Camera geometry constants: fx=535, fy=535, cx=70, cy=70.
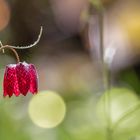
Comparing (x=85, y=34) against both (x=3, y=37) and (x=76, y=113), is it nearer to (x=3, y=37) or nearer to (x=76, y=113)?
(x=3, y=37)

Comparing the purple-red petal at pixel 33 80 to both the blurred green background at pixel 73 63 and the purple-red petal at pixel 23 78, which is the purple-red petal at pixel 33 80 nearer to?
the purple-red petal at pixel 23 78

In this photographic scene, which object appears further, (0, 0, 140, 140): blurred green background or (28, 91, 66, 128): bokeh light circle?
(28, 91, 66, 128): bokeh light circle

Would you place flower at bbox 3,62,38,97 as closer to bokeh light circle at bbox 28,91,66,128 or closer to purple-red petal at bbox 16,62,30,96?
purple-red petal at bbox 16,62,30,96

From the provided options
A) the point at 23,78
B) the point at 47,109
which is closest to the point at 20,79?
the point at 23,78

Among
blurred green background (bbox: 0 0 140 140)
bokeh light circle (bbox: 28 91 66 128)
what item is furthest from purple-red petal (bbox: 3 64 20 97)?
bokeh light circle (bbox: 28 91 66 128)

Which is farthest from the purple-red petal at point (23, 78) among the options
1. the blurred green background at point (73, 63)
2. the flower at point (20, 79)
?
the blurred green background at point (73, 63)
